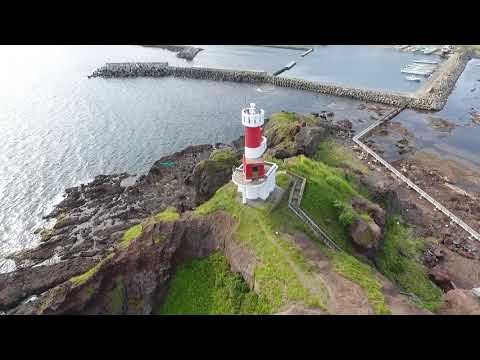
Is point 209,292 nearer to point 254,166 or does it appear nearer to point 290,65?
point 254,166

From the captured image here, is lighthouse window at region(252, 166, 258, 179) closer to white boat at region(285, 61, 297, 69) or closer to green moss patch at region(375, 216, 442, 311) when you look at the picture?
green moss patch at region(375, 216, 442, 311)

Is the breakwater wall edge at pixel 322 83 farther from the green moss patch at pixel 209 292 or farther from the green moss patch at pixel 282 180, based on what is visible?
the green moss patch at pixel 209 292

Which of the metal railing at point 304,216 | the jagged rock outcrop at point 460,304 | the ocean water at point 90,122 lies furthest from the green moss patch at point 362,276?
the ocean water at point 90,122

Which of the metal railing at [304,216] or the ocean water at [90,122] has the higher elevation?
the metal railing at [304,216]

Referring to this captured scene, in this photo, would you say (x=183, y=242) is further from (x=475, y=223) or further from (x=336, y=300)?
(x=475, y=223)

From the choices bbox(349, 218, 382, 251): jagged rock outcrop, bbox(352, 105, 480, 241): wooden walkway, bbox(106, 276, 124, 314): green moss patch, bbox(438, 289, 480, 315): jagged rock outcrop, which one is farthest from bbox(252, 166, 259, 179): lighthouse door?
bbox(352, 105, 480, 241): wooden walkway

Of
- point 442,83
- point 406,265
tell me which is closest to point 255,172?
point 406,265
